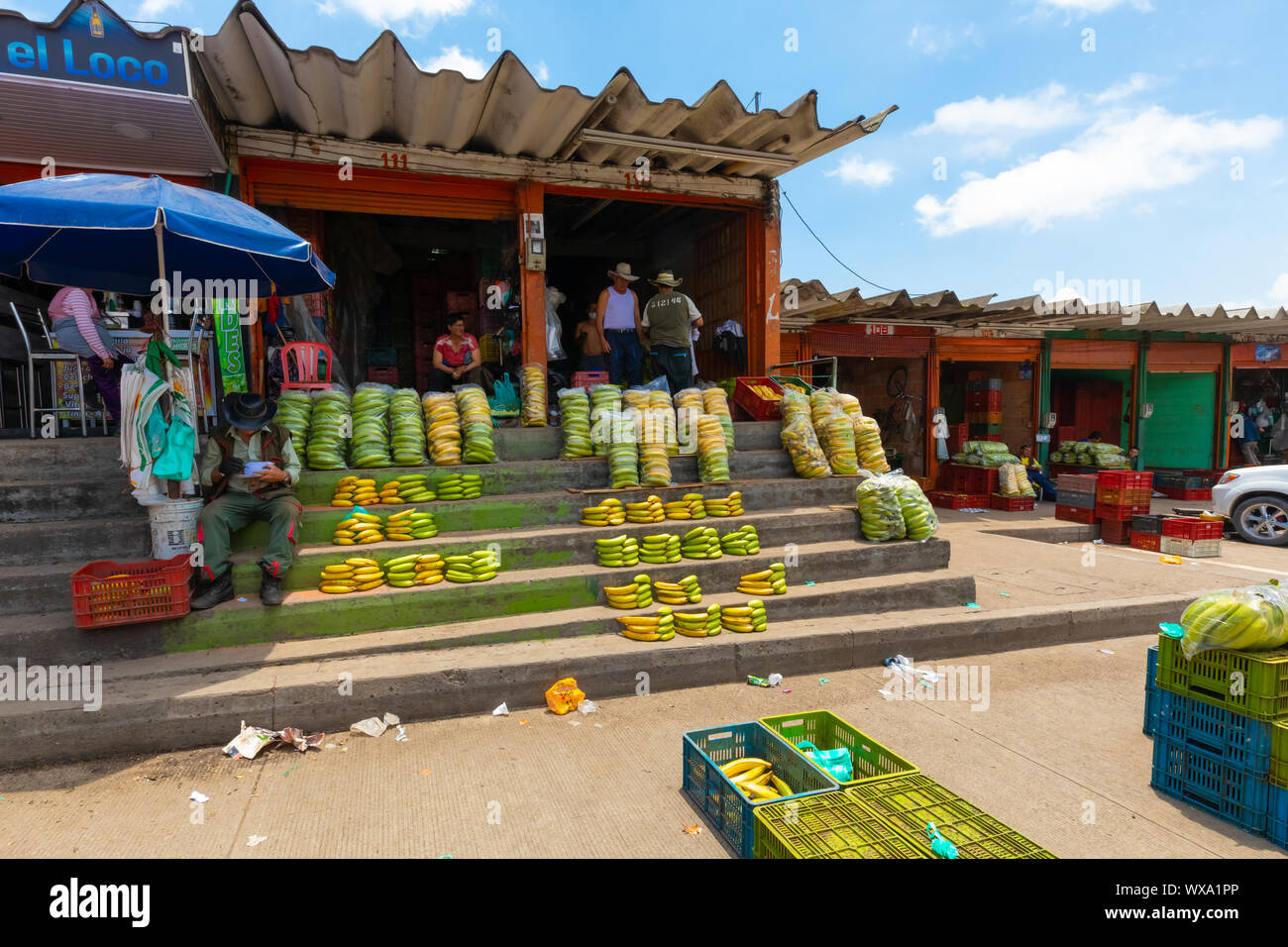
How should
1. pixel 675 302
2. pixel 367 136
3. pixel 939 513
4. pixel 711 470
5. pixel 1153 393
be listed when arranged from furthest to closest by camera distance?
1. pixel 1153 393
2. pixel 939 513
3. pixel 675 302
4. pixel 367 136
5. pixel 711 470

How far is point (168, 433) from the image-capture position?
4570 millimetres

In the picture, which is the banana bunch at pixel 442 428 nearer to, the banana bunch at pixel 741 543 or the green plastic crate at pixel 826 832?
the banana bunch at pixel 741 543

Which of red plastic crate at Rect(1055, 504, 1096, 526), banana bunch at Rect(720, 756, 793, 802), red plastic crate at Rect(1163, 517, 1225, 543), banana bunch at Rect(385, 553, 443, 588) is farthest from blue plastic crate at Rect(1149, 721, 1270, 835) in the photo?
red plastic crate at Rect(1055, 504, 1096, 526)

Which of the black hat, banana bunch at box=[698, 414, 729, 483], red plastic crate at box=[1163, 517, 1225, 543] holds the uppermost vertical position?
the black hat

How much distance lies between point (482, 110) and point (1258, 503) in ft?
43.0

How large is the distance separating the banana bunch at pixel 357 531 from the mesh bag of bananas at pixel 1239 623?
5505 millimetres

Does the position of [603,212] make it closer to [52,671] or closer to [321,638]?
[321,638]

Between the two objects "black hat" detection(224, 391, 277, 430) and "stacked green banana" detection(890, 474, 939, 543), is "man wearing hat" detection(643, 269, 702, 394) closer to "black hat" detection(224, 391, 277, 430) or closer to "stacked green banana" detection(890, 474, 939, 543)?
"stacked green banana" detection(890, 474, 939, 543)

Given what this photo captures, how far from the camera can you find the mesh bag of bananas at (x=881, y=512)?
6.71m

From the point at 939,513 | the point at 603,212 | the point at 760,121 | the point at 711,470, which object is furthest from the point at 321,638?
the point at 939,513

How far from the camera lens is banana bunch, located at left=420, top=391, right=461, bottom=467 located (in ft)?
21.9

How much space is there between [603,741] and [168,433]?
3612 mm

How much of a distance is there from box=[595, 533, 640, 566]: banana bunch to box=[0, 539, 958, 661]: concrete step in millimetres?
117

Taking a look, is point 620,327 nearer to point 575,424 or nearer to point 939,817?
point 575,424
